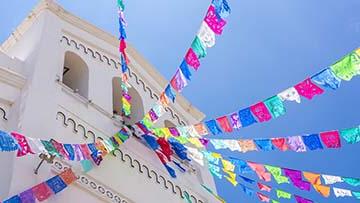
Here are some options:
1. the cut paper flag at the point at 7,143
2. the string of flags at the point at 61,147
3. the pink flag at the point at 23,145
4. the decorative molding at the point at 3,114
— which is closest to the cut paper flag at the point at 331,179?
the string of flags at the point at 61,147

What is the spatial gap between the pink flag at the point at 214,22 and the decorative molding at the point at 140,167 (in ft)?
7.40

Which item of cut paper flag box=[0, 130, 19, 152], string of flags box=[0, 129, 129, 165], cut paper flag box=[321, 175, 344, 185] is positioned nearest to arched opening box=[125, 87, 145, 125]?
string of flags box=[0, 129, 129, 165]

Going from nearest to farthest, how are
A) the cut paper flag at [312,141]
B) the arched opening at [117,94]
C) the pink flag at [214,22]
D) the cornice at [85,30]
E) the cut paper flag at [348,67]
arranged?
the cut paper flag at [348,67], the pink flag at [214,22], the cut paper flag at [312,141], the cornice at [85,30], the arched opening at [117,94]

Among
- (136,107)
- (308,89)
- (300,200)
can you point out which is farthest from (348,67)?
(136,107)

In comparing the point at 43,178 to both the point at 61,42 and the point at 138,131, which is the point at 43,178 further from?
the point at 61,42

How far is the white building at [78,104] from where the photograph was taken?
6906 millimetres

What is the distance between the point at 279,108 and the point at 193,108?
14.7ft

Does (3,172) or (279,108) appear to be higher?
(279,108)

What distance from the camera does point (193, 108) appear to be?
1107 centimetres

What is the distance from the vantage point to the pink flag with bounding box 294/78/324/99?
20.7 feet

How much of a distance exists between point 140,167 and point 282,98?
2.59 m

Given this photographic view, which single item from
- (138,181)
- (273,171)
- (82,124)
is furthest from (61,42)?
(273,171)

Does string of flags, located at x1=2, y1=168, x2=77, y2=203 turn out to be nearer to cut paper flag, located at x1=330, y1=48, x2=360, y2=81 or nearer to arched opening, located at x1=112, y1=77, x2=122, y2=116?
cut paper flag, located at x1=330, y1=48, x2=360, y2=81

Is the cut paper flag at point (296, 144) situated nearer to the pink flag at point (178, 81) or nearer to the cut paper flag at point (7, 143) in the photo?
the pink flag at point (178, 81)
